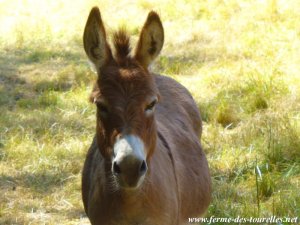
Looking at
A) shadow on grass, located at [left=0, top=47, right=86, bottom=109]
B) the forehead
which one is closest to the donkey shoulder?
the forehead

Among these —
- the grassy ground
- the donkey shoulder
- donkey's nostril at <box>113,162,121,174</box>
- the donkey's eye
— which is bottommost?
the grassy ground

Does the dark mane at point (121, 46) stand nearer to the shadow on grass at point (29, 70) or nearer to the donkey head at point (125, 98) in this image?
the donkey head at point (125, 98)

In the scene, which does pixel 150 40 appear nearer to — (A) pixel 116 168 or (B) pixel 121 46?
(B) pixel 121 46

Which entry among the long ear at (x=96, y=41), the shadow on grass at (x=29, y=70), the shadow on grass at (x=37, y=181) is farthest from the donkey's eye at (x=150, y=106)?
the shadow on grass at (x=29, y=70)

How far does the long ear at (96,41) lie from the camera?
374 centimetres

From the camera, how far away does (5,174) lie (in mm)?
6090

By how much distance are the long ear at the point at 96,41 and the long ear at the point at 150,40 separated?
0.62ft

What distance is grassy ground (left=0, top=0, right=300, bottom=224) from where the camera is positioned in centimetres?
552

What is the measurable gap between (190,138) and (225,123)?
2.01 m

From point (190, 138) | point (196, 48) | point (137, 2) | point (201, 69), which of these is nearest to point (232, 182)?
point (190, 138)

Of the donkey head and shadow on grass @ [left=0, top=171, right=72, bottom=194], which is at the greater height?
the donkey head

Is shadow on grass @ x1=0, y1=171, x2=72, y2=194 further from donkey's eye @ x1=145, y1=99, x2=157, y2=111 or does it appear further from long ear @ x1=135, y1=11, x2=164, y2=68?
donkey's eye @ x1=145, y1=99, x2=157, y2=111

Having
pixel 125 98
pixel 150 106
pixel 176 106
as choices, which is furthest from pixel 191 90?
pixel 125 98

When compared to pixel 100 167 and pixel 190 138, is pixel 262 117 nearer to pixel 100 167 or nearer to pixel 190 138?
pixel 190 138
